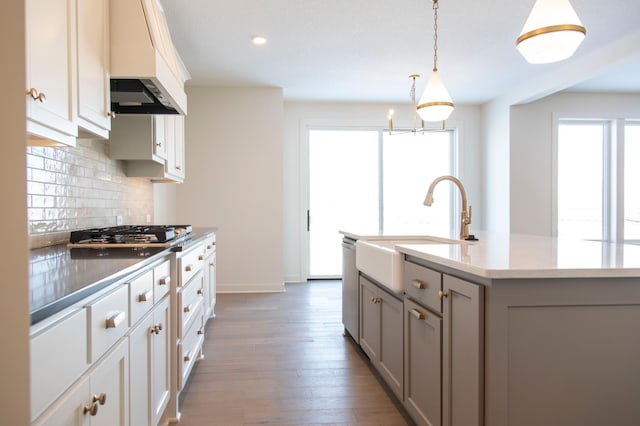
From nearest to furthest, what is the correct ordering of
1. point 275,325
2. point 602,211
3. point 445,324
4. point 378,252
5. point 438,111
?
point 445,324 < point 378,252 < point 438,111 < point 275,325 < point 602,211

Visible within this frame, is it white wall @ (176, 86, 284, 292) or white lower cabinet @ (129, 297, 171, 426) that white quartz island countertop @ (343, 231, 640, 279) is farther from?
white wall @ (176, 86, 284, 292)

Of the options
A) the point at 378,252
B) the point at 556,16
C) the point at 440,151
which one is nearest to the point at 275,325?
the point at 378,252

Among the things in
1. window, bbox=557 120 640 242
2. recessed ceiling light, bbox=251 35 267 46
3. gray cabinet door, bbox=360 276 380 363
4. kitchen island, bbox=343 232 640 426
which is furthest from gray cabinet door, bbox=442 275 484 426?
window, bbox=557 120 640 242

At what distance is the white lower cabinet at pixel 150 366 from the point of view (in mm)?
1497

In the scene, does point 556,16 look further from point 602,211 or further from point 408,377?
point 602,211

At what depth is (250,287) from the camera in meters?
5.39

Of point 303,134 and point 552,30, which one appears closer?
point 552,30

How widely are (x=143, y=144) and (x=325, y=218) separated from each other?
3657 millimetres

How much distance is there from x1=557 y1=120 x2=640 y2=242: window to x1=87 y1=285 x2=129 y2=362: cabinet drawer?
6125mm

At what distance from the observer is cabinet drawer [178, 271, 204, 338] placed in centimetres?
221

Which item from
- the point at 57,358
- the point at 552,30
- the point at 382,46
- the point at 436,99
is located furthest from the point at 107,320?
the point at 382,46

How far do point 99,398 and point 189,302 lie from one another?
1.36m

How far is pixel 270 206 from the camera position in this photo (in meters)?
5.41

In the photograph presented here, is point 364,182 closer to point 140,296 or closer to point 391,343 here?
point 391,343
